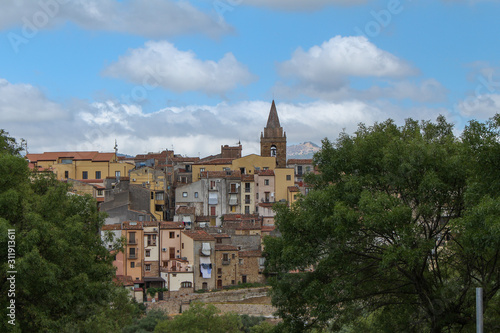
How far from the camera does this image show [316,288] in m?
17.5

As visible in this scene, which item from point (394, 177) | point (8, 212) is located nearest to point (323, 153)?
point (394, 177)

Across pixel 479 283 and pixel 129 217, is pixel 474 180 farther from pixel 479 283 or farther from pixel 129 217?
pixel 129 217

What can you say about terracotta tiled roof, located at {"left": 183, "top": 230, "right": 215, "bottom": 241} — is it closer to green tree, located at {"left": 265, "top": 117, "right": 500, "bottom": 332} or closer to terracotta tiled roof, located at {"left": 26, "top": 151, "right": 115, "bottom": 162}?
terracotta tiled roof, located at {"left": 26, "top": 151, "right": 115, "bottom": 162}

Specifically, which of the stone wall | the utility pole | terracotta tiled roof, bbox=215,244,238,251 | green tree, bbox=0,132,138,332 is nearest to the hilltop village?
terracotta tiled roof, bbox=215,244,238,251

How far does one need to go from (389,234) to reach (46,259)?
8876 mm

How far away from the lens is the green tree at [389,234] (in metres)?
16.2

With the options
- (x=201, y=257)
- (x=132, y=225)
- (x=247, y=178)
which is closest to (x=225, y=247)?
(x=201, y=257)

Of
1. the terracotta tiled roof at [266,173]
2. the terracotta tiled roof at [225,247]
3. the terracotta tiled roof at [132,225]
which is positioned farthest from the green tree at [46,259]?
the terracotta tiled roof at [266,173]

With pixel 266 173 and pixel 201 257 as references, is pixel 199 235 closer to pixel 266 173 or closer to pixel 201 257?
pixel 201 257

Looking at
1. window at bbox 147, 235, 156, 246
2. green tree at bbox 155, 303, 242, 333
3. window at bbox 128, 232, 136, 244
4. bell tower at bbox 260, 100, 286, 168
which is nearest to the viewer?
green tree at bbox 155, 303, 242, 333

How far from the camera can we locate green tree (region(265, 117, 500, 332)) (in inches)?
→ 638

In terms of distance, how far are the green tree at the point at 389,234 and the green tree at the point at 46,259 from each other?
17.3 feet

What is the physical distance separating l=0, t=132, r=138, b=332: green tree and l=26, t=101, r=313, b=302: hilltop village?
105 ft

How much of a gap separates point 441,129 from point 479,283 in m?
5.68
